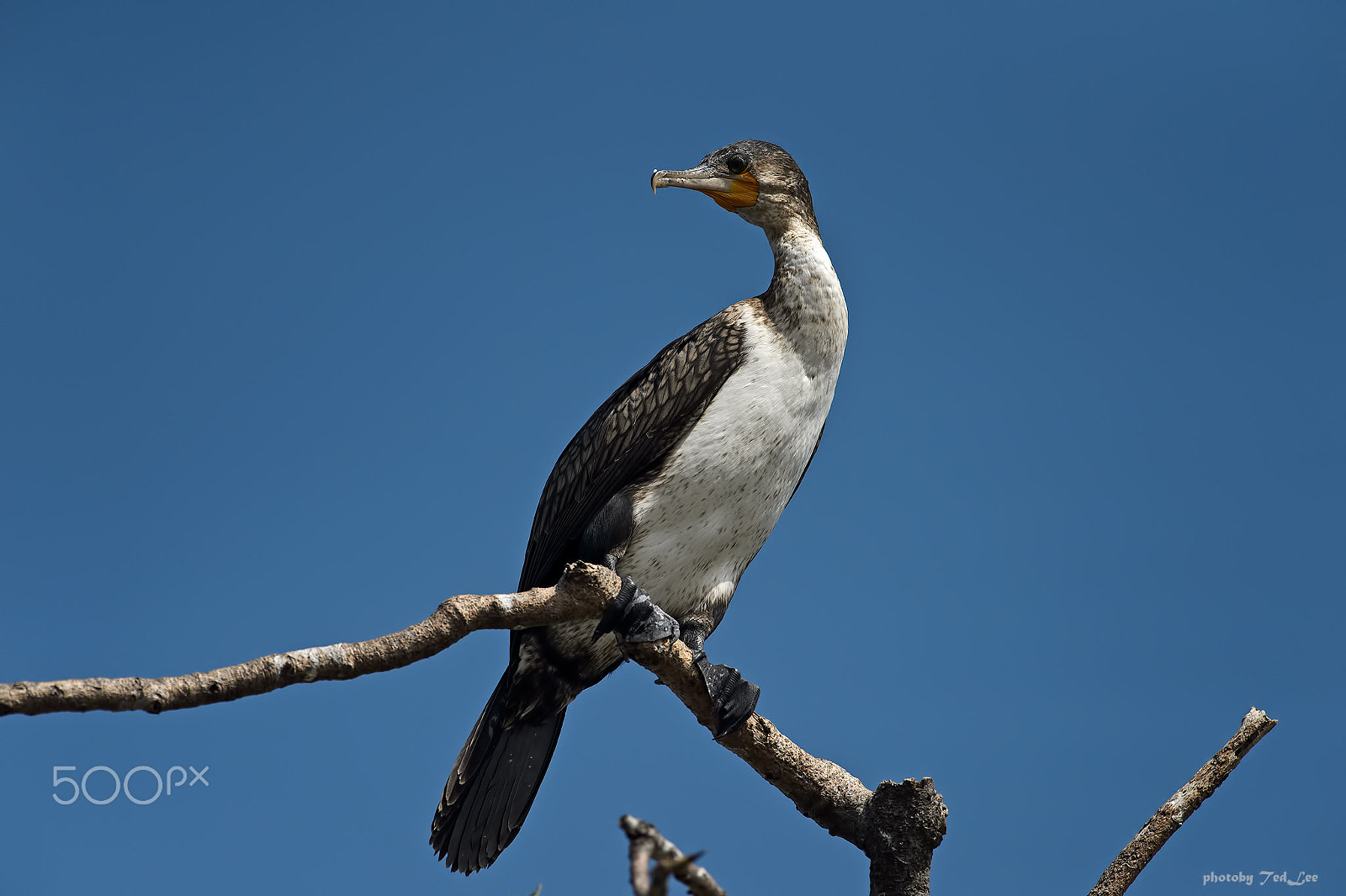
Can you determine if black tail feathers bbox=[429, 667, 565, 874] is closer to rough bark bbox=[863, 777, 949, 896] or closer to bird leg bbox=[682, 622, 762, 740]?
bird leg bbox=[682, 622, 762, 740]

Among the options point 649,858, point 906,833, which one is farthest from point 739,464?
point 649,858

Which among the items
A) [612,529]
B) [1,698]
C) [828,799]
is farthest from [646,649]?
[1,698]

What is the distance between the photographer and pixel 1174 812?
12.0 ft

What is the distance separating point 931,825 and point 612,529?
163 centimetres

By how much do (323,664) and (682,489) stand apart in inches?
69.0

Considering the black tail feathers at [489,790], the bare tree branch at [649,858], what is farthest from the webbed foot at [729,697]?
the bare tree branch at [649,858]

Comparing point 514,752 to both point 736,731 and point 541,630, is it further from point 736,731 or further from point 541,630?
point 736,731

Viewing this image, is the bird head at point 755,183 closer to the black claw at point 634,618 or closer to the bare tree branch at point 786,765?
the black claw at point 634,618

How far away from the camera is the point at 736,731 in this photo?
4.17 meters

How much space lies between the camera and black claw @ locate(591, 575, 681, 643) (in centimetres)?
382

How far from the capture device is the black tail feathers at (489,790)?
449cm

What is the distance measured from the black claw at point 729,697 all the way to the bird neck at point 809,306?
4.30 feet

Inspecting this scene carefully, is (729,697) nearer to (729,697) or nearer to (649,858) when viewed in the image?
(729,697)

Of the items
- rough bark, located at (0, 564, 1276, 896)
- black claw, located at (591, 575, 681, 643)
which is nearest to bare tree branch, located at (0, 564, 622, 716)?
rough bark, located at (0, 564, 1276, 896)
